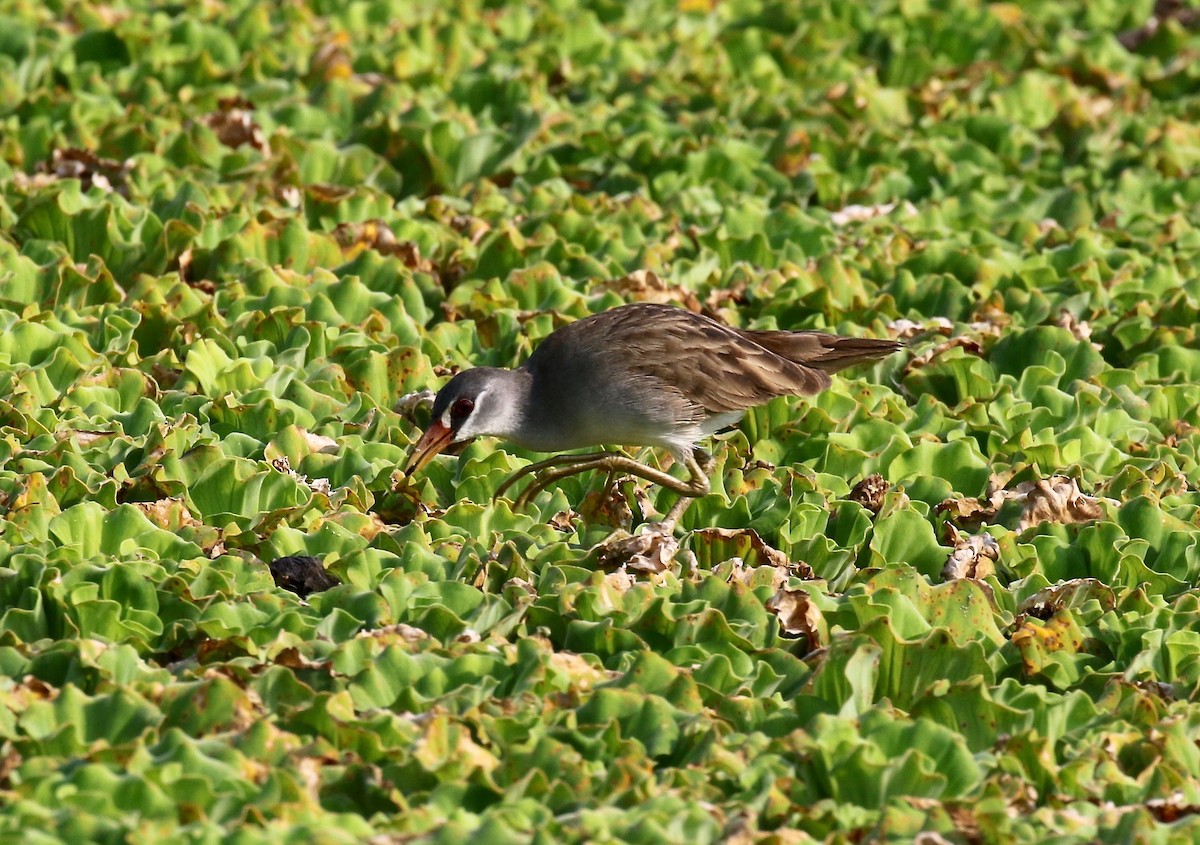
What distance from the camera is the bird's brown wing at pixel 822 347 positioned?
7.54 m

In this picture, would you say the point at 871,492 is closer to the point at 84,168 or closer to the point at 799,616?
the point at 799,616

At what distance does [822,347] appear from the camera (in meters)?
7.57

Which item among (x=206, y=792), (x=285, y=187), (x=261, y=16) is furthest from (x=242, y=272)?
(x=206, y=792)

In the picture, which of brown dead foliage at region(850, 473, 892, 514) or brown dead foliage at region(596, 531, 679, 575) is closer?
brown dead foliage at region(596, 531, 679, 575)

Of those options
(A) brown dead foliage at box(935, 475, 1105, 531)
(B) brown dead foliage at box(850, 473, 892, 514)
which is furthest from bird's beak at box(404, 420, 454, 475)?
(A) brown dead foliage at box(935, 475, 1105, 531)

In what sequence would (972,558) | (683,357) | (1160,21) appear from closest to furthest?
(972,558), (683,357), (1160,21)

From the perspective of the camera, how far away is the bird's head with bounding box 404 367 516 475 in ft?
22.6

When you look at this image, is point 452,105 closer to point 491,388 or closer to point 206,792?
point 491,388

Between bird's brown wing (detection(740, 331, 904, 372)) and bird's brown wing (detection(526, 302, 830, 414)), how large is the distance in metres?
0.08

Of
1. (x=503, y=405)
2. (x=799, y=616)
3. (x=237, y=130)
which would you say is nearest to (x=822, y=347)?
(x=503, y=405)

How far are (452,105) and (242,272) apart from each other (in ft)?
8.20

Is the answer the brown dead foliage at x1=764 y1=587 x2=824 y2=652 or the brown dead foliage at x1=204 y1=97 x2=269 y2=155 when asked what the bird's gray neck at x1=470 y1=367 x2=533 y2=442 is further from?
the brown dead foliage at x1=204 y1=97 x2=269 y2=155

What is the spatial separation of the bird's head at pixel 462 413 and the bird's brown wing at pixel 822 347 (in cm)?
113

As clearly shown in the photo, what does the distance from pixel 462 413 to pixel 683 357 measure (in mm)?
900
